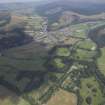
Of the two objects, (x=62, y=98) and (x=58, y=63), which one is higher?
(x=62, y=98)

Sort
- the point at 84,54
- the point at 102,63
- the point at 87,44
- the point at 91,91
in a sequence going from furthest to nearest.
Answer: the point at 87,44, the point at 84,54, the point at 102,63, the point at 91,91

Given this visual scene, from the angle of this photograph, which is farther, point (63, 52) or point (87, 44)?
point (87, 44)

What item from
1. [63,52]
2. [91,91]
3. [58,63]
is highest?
[91,91]

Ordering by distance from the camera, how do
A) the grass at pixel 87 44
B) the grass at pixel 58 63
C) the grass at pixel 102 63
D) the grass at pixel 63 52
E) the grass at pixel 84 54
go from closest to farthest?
the grass at pixel 102 63
the grass at pixel 58 63
the grass at pixel 84 54
the grass at pixel 63 52
the grass at pixel 87 44

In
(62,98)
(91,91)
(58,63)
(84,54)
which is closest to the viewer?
(62,98)

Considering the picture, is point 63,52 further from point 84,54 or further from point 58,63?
point 58,63

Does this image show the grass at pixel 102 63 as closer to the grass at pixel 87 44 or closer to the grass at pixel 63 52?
the grass at pixel 87 44

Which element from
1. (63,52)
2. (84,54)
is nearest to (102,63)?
(84,54)

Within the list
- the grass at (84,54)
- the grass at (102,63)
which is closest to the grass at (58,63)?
the grass at (84,54)

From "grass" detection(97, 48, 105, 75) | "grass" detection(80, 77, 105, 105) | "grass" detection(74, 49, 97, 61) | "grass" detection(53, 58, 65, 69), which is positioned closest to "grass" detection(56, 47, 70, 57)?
"grass" detection(74, 49, 97, 61)

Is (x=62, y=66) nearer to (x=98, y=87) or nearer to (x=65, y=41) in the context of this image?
(x=98, y=87)
